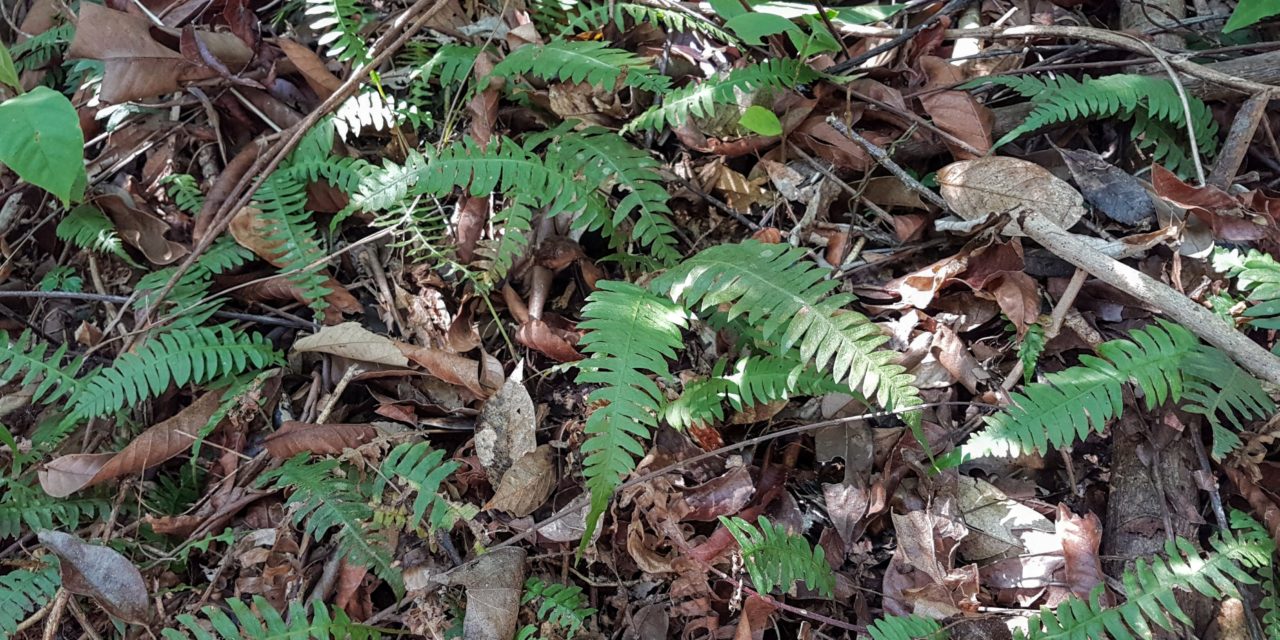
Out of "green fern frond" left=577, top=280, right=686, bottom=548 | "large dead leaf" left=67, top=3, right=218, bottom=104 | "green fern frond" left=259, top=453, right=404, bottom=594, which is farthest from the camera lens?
"large dead leaf" left=67, top=3, right=218, bottom=104

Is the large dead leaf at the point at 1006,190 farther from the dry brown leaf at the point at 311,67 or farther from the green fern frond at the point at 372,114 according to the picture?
the dry brown leaf at the point at 311,67

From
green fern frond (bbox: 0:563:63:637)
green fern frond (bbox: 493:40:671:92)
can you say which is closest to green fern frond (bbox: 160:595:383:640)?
green fern frond (bbox: 0:563:63:637)

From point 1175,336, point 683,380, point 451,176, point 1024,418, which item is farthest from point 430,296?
point 1175,336

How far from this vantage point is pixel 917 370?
2309 mm

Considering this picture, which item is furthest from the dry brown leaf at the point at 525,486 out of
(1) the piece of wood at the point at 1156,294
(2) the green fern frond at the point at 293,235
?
(1) the piece of wood at the point at 1156,294

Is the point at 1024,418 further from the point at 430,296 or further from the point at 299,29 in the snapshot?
the point at 299,29

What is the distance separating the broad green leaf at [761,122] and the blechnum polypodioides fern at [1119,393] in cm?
107

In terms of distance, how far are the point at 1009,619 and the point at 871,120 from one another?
1645mm

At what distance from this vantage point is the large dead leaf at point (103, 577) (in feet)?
7.57

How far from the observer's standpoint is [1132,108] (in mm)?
2412

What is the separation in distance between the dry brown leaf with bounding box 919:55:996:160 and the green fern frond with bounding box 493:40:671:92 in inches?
35.3

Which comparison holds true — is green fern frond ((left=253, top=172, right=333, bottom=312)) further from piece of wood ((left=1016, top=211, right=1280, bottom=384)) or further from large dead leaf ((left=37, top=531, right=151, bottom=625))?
piece of wood ((left=1016, top=211, right=1280, bottom=384))

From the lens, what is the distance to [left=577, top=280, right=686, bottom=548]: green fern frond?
5.82 feet

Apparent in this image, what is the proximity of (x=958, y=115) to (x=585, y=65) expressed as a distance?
1.23 meters
